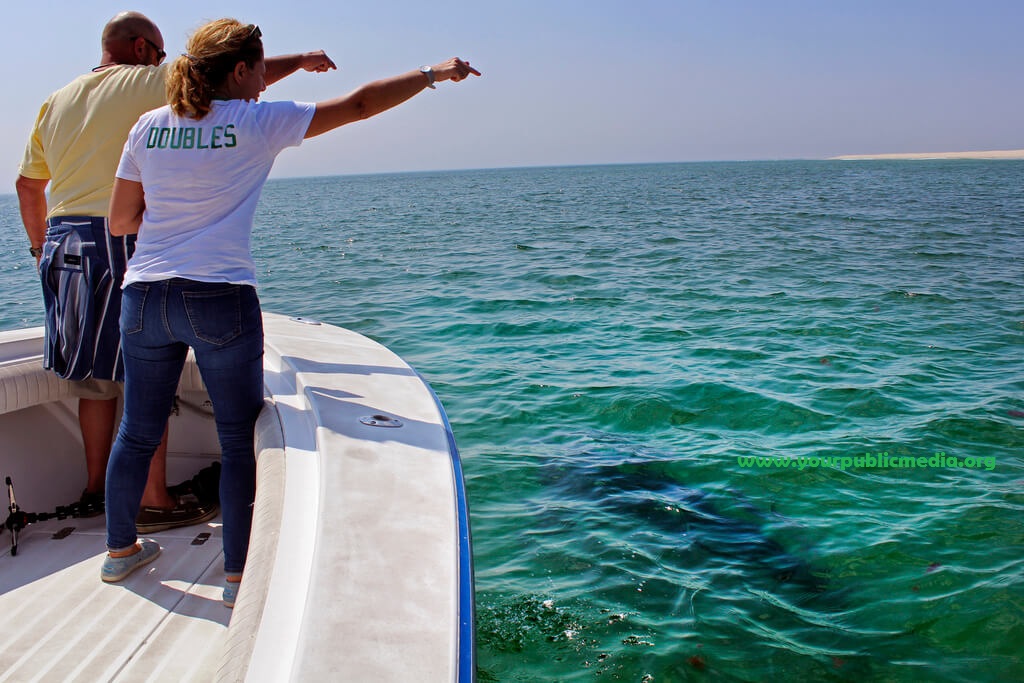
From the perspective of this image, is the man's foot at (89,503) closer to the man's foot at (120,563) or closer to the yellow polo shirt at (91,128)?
the man's foot at (120,563)

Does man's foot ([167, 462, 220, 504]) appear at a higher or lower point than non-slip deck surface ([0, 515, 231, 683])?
higher

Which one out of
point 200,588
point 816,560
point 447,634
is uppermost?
point 447,634

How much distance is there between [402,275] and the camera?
14.6 m

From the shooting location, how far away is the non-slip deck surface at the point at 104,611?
2.41m

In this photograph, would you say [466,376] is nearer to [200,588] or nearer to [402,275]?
[200,588]

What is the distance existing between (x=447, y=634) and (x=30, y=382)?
2.44 m

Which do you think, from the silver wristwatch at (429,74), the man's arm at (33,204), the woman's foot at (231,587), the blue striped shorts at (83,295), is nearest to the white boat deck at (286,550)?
the woman's foot at (231,587)

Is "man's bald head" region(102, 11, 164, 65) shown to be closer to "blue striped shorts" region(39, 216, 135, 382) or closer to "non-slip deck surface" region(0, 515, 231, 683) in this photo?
"blue striped shorts" region(39, 216, 135, 382)

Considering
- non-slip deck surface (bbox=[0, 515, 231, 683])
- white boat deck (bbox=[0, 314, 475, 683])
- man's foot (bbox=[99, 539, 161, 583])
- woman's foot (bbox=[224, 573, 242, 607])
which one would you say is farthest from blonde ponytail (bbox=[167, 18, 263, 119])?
man's foot (bbox=[99, 539, 161, 583])

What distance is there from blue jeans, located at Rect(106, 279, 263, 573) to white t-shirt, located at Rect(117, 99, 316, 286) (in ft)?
0.22

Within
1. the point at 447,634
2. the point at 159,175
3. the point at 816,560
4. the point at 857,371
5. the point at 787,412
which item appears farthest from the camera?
the point at 857,371

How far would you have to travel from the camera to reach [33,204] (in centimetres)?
312

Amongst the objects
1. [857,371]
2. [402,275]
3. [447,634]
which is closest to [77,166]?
[447,634]

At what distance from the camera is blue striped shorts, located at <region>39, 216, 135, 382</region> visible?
109 inches
